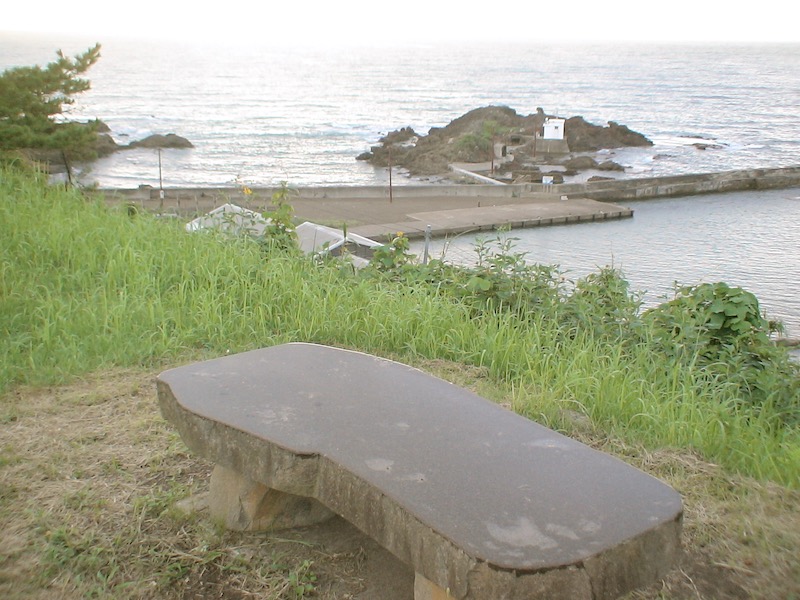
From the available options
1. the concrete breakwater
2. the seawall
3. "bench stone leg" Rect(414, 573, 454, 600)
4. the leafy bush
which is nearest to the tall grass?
the leafy bush

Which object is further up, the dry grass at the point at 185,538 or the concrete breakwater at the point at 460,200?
the dry grass at the point at 185,538

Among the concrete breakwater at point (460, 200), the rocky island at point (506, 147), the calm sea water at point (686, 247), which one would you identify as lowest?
the calm sea water at point (686, 247)

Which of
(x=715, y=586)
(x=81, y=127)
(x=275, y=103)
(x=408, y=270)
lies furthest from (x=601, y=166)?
(x=275, y=103)

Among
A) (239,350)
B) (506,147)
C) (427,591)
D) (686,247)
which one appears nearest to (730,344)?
(239,350)

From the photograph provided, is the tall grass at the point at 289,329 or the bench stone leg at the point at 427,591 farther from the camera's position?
the tall grass at the point at 289,329

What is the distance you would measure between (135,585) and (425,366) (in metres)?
2.38

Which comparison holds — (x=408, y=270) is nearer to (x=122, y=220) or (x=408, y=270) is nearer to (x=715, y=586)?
(x=122, y=220)

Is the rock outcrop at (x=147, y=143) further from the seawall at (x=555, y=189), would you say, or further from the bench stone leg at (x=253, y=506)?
the bench stone leg at (x=253, y=506)

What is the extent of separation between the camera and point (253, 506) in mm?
2762

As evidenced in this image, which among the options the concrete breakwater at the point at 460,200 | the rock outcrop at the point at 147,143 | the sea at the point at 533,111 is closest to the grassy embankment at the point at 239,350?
the sea at the point at 533,111

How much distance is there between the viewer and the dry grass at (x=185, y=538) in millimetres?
2504

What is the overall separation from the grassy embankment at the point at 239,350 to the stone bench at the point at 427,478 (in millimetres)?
398

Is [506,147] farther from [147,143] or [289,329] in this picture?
[289,329]

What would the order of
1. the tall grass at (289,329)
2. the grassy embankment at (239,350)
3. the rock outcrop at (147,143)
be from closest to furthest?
the grassy embankment at (239,350), the tall grass at (289,329), the rock outcrop at (147,143)
